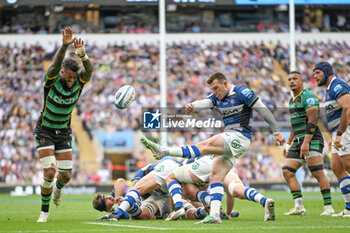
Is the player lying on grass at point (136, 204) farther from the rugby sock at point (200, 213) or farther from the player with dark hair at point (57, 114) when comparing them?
the player with dark hair at point (57, 114)

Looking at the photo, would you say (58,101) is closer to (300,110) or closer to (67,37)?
(67,37)

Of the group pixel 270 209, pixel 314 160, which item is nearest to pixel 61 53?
pixel 270 209

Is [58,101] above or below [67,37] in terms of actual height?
below

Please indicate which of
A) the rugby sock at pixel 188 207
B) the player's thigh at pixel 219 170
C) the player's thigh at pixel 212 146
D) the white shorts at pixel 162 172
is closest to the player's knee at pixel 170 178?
the white shorts at pixel 162 172

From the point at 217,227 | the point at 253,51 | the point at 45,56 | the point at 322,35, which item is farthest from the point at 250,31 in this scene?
the point at 217,227

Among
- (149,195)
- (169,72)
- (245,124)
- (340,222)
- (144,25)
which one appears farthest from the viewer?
(144,25)

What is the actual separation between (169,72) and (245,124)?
20.5 m

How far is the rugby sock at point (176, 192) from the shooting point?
823 cm

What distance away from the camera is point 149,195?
903cm

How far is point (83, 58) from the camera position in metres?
8.28

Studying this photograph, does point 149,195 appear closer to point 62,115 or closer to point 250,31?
point 62,115

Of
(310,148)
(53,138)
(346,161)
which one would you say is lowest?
(346,161)

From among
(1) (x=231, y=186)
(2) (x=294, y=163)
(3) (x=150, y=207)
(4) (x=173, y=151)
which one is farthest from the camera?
(2) (x=294, y=163)

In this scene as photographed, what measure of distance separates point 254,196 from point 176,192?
1111mm
